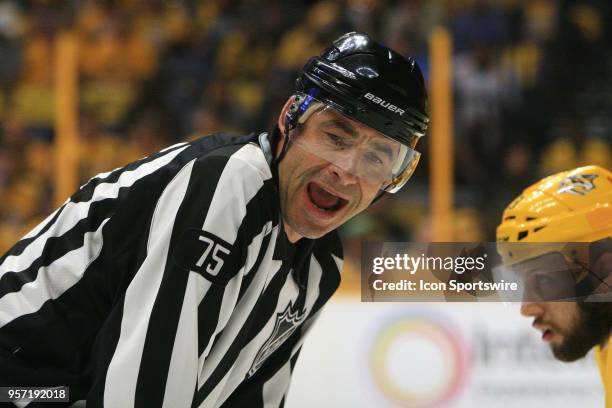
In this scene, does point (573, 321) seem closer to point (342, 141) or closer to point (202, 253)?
point (342, 141)

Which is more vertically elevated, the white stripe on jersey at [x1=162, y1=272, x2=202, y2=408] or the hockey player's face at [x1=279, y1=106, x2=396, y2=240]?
the hockey player's face at [x1=279, y1=106, x2=396, y2=240]

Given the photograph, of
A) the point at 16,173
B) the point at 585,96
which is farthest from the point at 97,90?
the point at 585,96

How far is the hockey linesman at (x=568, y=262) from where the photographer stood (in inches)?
66.9

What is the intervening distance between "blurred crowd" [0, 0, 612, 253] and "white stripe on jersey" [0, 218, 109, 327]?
2164mm

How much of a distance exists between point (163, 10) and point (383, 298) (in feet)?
16.3

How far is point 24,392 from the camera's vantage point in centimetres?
168

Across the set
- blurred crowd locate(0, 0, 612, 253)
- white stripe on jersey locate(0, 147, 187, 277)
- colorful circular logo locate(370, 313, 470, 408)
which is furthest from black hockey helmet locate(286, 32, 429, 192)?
blurred crowd locate(0, 0, 612, 253)

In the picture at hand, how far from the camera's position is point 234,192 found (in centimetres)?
160

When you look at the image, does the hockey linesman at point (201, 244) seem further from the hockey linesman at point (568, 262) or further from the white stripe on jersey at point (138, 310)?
the hockey linesman at point (568, 262)

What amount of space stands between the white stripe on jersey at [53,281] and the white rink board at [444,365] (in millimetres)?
616

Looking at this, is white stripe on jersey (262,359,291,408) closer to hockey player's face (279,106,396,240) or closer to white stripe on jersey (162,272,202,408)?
hockey player's face (279,106,396,240)

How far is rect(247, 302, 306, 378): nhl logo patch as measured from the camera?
6.38 feet

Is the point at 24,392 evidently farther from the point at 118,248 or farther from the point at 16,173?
the point at 16,173

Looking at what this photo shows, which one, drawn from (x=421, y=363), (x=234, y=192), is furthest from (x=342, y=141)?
(x=421, y=363)
